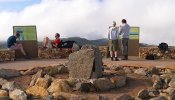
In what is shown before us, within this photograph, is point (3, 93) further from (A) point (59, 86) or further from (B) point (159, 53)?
(B) point (159, 53)

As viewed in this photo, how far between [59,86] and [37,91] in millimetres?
622

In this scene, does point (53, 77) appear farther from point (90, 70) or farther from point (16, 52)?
point (16, 52)

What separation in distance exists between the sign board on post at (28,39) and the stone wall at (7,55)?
23 centimetres

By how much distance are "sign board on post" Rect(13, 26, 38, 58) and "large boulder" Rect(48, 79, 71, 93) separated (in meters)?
10.1

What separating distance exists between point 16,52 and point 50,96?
11472mm

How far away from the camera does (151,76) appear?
16453 millimetres

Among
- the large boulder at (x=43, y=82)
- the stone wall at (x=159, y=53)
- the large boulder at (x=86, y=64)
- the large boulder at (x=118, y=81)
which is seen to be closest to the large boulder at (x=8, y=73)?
the large boulder at (x=43, y=82)

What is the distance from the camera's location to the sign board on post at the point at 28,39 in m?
25.1

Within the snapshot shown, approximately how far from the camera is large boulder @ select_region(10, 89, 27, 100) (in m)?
13.6

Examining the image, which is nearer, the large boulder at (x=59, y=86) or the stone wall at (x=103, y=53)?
the large boulder at (x=59, y=86)

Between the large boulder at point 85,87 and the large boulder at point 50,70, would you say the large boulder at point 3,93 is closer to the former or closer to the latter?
the large boulder at point 85,87

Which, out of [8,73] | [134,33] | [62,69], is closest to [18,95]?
[8,73]

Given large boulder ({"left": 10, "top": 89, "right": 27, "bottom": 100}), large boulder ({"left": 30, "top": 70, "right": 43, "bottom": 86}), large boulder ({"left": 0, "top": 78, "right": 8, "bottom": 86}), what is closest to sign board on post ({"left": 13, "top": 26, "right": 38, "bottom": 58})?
large boulder ({"left": 30, "top": 70, "right": 43, "bottom": 86})

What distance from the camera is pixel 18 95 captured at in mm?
13734
